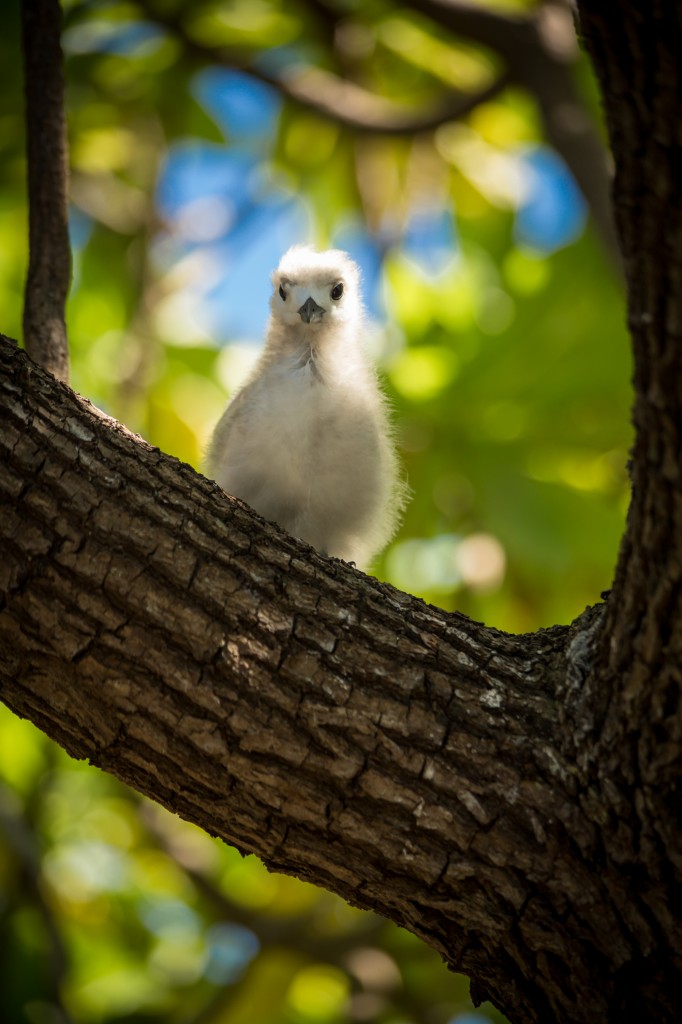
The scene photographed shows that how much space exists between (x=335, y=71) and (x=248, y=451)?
313cm

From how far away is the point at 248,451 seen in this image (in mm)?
3004

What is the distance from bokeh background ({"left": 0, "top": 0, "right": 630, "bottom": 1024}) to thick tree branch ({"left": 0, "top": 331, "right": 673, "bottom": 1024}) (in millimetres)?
1784

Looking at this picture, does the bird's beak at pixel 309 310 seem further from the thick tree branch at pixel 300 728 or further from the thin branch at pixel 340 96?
the thin branch at pixel 340 96

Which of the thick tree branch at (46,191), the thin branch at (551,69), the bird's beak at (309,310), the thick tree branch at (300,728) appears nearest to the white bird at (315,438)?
the bird's beak at (309,310)

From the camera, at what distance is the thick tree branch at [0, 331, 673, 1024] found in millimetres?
1968

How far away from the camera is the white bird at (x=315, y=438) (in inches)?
118

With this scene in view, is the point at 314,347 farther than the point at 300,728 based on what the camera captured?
Yes

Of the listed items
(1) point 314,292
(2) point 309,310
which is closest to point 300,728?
(2) point 309,310

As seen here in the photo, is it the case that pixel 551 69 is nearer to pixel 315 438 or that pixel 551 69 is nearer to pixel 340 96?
pixel 340 96

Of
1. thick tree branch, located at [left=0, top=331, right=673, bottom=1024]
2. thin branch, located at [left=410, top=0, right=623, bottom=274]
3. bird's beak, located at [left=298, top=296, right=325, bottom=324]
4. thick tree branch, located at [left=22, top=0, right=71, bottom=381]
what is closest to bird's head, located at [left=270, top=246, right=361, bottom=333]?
bird's beak, located at [left=298, top=296, right=325, bottom=324]

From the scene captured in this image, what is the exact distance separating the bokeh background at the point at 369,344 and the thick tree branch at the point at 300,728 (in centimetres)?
178

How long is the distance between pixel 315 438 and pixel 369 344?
0.88 meters

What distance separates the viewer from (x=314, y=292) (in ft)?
11.4

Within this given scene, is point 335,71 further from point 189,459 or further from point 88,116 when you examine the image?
point 189,459
